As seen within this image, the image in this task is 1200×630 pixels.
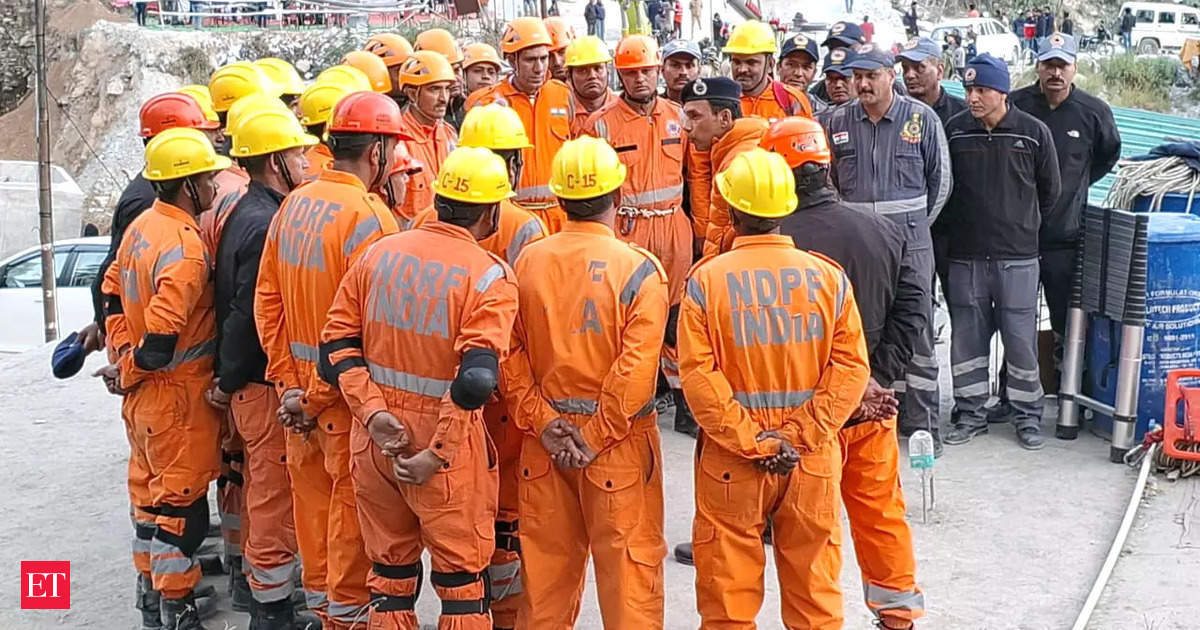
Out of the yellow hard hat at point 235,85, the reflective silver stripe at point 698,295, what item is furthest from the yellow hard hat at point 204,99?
the reflective silver stripe at point 698,295

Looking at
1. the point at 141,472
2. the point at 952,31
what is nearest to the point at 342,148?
the point at 141,472

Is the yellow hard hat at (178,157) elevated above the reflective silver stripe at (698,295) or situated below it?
above

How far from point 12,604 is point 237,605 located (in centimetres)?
114

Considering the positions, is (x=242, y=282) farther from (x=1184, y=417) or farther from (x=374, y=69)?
(x=1184, y=417)

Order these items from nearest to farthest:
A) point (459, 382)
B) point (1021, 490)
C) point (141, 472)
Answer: point (459, 382), point (141, 472), point (1021, 490)

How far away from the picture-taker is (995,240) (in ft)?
23.6

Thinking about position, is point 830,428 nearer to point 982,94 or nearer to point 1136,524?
point 1136,524

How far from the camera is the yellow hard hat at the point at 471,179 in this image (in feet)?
14.3

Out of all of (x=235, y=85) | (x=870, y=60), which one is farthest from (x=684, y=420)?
(x=235, y=85)

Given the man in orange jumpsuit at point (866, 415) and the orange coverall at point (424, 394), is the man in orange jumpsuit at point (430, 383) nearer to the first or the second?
the orange coverall at point (424, 394)

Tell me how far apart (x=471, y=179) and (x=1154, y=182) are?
4767mm

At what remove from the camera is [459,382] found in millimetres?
4125

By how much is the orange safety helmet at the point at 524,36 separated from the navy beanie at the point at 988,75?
2549 mm

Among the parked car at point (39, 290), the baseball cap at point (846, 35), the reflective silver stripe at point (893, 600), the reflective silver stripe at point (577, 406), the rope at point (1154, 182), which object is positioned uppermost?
the baseball cap at point (846, 35)
